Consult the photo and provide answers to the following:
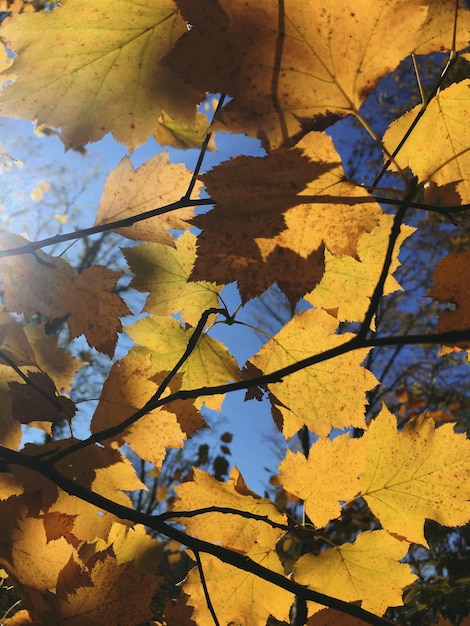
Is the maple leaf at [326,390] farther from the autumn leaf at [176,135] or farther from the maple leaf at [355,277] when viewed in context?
the autumn leaf at [176,135]

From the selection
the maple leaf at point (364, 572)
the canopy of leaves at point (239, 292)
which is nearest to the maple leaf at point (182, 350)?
the canopy of leaves at point (239, 292)

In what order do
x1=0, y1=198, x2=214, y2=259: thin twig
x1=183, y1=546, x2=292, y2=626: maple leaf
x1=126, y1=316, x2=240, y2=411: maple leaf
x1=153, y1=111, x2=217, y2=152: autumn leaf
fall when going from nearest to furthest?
x1=0, y1=198, x2=214, y2=259: thin twig → x1=183, y1=546, x2=292, y2=626: maple leaf → x1=126, y1=316, x2=240, y2=411: maple leaf → x1=153, y1=111, x2=217, y2=152: autumn leaf

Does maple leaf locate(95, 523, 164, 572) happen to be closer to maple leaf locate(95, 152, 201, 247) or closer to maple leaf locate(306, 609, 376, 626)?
maple leaf locate(306, 609, 376, 626)

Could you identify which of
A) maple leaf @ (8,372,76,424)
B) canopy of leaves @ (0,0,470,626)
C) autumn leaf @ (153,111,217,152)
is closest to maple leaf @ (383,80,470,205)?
canopy of leaves @ (0,0,470,626)

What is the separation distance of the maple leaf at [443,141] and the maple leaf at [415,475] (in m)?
0.39

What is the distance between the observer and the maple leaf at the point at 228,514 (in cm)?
93

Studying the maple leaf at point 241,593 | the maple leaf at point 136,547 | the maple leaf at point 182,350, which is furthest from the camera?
the maple leaf at point 136,547

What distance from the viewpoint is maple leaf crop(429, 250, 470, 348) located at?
0.69 metres

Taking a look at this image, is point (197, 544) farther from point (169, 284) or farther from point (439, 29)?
point (439, 29)

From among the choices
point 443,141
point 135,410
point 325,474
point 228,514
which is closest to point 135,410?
point 135,410

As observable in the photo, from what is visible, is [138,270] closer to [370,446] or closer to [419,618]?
[370,446]

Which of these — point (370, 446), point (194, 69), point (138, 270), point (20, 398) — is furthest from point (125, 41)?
point (370, 446)

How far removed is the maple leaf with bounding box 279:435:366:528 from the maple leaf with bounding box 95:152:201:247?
0.49 m

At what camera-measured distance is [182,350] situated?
1.07m
